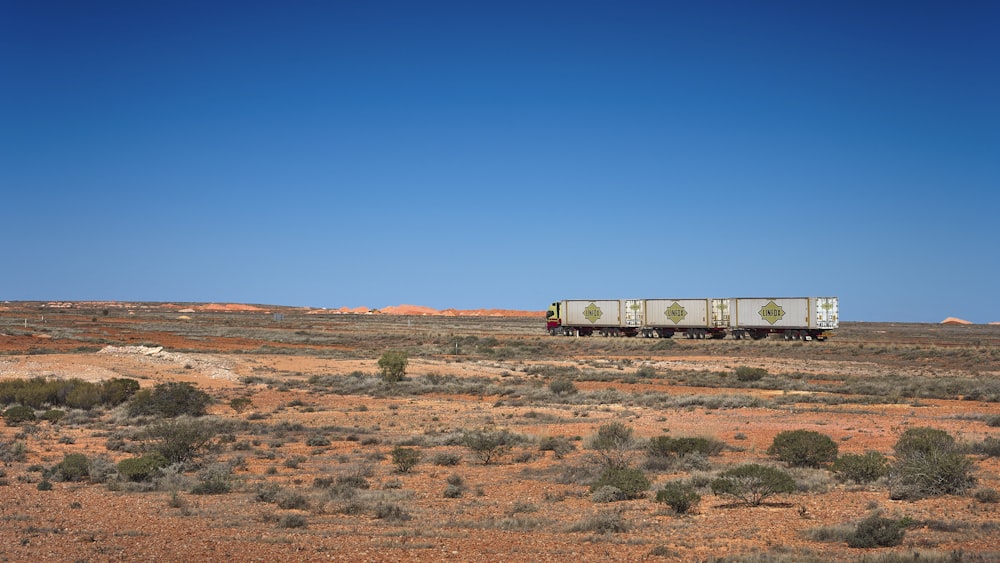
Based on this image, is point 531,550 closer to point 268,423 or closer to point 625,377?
point 268,423

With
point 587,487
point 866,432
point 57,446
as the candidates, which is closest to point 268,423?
point 57,446

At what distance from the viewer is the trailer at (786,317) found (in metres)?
67.2

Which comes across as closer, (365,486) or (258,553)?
(258,553)

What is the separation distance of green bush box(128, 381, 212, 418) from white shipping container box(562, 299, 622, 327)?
54.8m

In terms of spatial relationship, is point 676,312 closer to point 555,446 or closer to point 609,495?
point 555,446

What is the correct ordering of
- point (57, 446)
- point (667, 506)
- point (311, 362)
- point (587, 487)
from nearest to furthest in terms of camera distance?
point (667, 506) < point (587, 487) < point (57, 446) < point (311, 362)

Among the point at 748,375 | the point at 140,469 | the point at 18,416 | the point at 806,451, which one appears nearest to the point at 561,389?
the point at 748,375

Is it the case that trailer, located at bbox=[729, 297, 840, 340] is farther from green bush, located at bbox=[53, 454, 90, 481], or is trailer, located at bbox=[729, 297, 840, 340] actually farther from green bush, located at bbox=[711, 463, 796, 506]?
green bush, located at bbox=[53, 454, 90, 481]

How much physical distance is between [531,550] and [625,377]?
33.6m

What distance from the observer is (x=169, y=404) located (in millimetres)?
27406

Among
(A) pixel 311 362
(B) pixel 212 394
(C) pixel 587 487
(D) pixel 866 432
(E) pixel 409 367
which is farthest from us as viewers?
(A) pixel 311 362

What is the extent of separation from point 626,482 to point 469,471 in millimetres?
4597

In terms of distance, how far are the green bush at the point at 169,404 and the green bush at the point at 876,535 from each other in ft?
75.2

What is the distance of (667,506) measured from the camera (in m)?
13.2
